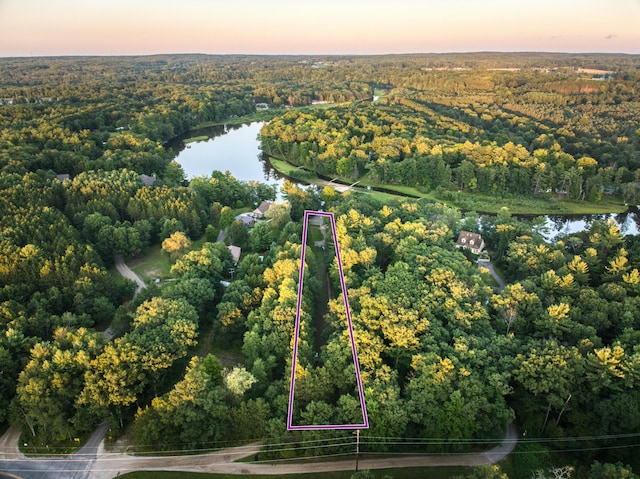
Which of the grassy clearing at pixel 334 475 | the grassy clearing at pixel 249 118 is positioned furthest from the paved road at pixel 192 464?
the grassy clearing at pixel 249 118

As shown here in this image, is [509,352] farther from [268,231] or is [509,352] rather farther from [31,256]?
[31,256]

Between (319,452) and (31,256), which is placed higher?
(31,256)

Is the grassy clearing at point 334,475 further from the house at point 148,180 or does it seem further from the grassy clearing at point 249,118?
the grassy clearing at point 249,118

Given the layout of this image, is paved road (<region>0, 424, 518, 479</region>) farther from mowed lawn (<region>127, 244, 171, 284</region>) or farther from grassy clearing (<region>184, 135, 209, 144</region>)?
grassy clearing (<region>184, 135, 209, 144</region>)

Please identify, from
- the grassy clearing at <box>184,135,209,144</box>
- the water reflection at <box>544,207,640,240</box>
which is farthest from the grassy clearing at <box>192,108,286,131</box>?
the water reflection at <box>544,207,640,240</box>

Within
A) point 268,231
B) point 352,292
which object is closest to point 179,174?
point 268,231

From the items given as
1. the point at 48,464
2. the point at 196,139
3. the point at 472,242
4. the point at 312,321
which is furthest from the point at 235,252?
the point at 196,139

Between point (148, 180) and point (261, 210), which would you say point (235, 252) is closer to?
point (261, 210)
